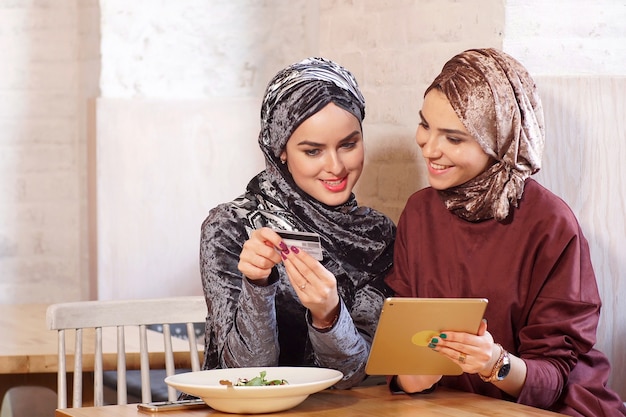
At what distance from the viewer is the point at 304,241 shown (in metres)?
2.15

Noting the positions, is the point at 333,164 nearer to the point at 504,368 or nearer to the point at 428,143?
the point at 428,143

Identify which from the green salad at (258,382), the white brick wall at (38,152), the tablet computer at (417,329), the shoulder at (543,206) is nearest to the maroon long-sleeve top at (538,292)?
the shoulder at (543,206)

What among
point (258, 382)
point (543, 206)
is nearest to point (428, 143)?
point (543, 206)

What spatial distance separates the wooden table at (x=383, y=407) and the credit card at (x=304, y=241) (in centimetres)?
30

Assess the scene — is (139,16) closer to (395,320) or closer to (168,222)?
(168,222)

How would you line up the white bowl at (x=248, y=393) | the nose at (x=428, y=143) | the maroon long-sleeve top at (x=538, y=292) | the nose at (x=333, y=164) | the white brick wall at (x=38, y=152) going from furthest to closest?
1. the white brick wall at (x=38, y=152)
2. the nose at (x=333, y=164)
3. the nose at (x=428, y=143)
4. the maroon long-sleeve top at (x=538, y=292)
5. the white bowl at (x=248, y=393)

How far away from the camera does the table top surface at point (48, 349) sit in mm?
3180

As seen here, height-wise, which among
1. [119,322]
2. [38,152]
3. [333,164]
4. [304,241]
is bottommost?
[119,322]

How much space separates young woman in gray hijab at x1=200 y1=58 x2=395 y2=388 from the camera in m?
2.40

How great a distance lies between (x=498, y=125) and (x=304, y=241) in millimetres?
501

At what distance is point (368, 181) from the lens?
3365mm

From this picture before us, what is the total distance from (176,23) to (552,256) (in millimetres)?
2625

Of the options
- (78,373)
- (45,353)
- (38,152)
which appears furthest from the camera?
(38,152)

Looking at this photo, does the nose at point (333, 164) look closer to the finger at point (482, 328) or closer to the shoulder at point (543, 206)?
the shoulder at point (543, 206)
